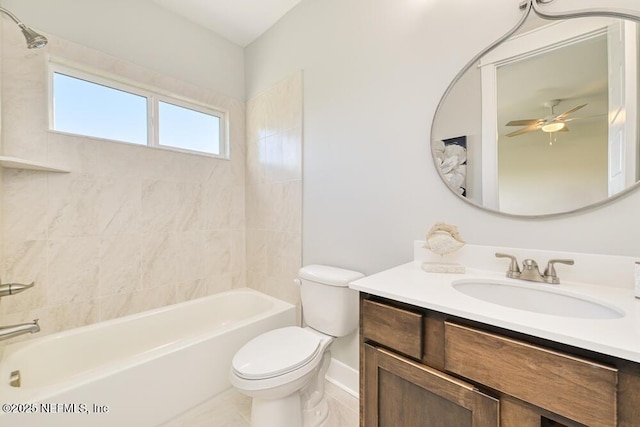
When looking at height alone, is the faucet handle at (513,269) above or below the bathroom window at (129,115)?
below

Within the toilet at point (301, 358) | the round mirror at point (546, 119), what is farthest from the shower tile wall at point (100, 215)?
the round mirror at point (546, 119)

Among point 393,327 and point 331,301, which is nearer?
point 393,327

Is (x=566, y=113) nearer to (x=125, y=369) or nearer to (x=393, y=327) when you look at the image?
(x=393, y=327)

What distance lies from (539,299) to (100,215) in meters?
2.41

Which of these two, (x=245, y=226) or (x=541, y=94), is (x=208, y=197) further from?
(x=541, y=94)

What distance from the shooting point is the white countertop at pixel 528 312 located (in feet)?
1.82

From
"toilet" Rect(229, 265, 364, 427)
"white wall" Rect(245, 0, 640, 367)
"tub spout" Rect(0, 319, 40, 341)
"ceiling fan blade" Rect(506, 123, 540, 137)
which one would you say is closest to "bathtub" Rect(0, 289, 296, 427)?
"tub spout" Rect(0, 319, 40, 341)

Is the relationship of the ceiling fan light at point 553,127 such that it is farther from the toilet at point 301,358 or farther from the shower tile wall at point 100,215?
the shower tile wall at point 100,215

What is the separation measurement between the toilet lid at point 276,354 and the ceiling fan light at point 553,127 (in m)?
1.41

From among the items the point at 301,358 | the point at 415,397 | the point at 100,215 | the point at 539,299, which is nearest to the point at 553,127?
the point at 539,299

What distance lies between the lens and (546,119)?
3.40 ft

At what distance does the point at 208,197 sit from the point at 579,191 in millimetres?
2335

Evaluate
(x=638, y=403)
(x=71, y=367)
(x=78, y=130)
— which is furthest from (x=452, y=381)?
(x=78, y=130)

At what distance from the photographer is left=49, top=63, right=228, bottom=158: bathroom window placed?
5.52ft
